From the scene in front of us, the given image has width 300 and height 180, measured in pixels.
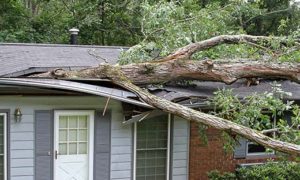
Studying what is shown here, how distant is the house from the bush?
1.30 ft

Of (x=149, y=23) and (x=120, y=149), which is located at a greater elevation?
(x=149, y=23)

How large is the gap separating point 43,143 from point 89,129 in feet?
2.79

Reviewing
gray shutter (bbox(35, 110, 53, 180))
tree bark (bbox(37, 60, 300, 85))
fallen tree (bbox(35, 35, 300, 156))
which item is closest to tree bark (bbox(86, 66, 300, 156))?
fallen tree (bbox(35, 35, 300, 156))

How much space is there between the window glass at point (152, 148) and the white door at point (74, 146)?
938mm

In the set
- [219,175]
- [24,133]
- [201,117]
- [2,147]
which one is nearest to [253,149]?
[219,175]

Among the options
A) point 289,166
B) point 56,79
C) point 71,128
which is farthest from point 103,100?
point 289,166

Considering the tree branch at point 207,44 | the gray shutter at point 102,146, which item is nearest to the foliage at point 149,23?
the tree branch at point 207,44

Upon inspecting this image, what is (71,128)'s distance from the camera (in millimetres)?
8406

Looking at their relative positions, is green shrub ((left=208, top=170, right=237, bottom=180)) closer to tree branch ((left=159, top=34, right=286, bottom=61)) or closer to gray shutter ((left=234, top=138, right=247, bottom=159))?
gray shutter ((left=234, top=138, right=247, bottom=159))

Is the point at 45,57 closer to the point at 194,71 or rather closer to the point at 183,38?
the point at 183,38

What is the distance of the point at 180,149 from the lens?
9.11 meters

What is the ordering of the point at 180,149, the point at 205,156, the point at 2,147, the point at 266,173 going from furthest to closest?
the point at 205,156, the point at 180,149, the point at 266,173, the point at 2,147

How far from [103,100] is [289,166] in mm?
3945

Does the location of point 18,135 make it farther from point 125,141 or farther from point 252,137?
point 252,137
